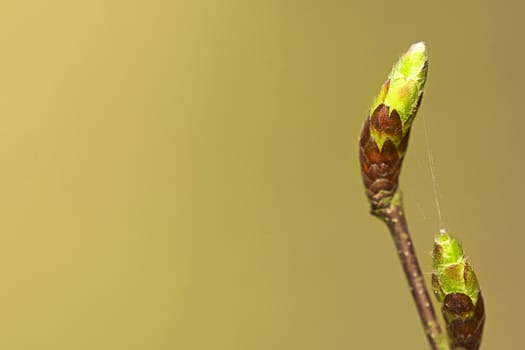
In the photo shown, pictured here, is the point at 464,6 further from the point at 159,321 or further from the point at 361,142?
the point at 361,142

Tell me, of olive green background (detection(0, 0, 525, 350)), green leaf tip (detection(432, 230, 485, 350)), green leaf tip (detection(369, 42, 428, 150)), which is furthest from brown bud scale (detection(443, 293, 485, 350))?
olive green background (detection(0, 0, 525, 350))

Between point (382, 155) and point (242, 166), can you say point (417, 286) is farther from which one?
point (242, 166)

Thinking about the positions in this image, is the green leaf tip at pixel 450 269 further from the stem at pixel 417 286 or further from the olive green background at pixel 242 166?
the olive green background at pixel 242 166

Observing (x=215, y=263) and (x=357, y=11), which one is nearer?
(x=215, y=263)

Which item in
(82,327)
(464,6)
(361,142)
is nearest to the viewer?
(361,142)

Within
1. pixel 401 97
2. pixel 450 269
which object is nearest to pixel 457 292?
pixel 450 269

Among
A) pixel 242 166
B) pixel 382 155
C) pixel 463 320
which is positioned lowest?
pixel 463 320

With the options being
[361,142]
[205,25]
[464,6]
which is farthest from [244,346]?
[361,142]
